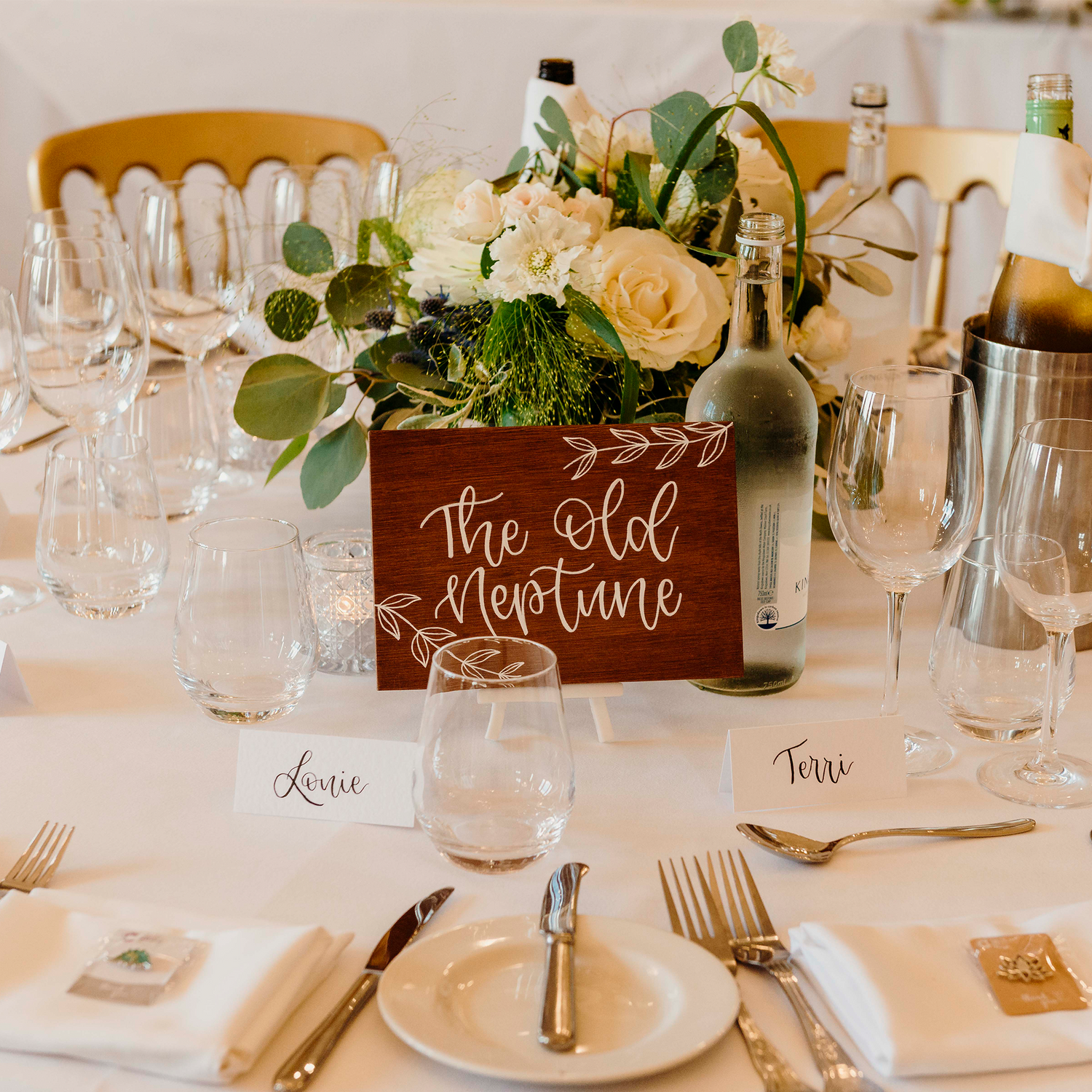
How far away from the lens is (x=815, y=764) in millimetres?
765

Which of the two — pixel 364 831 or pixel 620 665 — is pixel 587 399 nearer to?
pixel 620 665

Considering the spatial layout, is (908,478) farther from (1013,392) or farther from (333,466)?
(333,466)

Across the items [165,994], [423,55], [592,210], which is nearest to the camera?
[165,994]

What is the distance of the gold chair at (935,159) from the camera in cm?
199

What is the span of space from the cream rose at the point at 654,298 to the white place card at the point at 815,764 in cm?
30

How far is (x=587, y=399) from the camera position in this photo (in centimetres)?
97

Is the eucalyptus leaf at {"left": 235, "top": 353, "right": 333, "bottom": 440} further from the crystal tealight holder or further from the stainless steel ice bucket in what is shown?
the stainless steel ice bucket

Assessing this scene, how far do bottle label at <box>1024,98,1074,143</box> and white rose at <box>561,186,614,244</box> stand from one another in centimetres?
32

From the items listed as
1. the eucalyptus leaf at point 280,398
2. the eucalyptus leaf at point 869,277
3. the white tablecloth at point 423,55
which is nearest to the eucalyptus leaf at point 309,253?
the eucalyptus leaf at point 280,398

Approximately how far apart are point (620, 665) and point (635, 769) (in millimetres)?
83

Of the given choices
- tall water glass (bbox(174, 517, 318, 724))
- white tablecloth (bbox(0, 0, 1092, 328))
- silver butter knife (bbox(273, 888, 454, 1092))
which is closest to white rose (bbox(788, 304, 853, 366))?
tall water glass (bbox(174, 517, 318, 724))

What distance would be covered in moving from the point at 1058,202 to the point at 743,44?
283 millimetres

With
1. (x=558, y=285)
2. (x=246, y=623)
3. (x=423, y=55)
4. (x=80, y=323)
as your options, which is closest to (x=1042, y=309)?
(x=558, y=285)

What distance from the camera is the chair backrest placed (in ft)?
6.81
